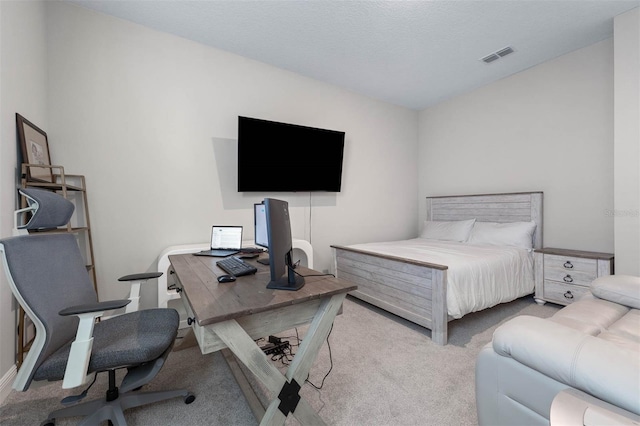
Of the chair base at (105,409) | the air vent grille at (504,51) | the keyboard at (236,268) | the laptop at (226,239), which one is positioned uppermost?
the air vent grille at (504,51)

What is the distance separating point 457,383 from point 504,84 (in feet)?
12.5

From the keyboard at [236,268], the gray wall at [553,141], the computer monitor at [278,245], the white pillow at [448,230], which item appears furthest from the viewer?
the white pillow at [448,230]

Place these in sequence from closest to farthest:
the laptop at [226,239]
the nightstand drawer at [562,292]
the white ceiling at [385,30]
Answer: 1. the white ceiling at [385,30]
2. the laptop at [226,239]
3. the nightstand drawer at [562,292]

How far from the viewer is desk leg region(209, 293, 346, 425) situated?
1027mm

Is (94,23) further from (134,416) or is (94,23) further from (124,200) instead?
(134,416)

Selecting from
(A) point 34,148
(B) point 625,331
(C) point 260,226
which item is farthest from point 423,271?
(A) point 34,148

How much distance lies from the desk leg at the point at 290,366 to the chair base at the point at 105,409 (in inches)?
28.5

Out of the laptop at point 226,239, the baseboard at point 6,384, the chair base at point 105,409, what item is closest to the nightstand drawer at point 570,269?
the laptop at point 226,239

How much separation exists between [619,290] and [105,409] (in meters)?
2.72

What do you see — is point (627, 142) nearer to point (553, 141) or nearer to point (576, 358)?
point (553, 141)

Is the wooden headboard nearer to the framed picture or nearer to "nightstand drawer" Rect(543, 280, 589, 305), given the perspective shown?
"nightstand drawer" Rect(543, 280, 589, 305)

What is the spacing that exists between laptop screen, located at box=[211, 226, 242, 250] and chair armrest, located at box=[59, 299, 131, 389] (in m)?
1.34

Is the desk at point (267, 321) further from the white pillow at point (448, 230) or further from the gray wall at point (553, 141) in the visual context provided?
the gray wall at point (553, 141)

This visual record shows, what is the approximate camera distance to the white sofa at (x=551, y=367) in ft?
2.32
